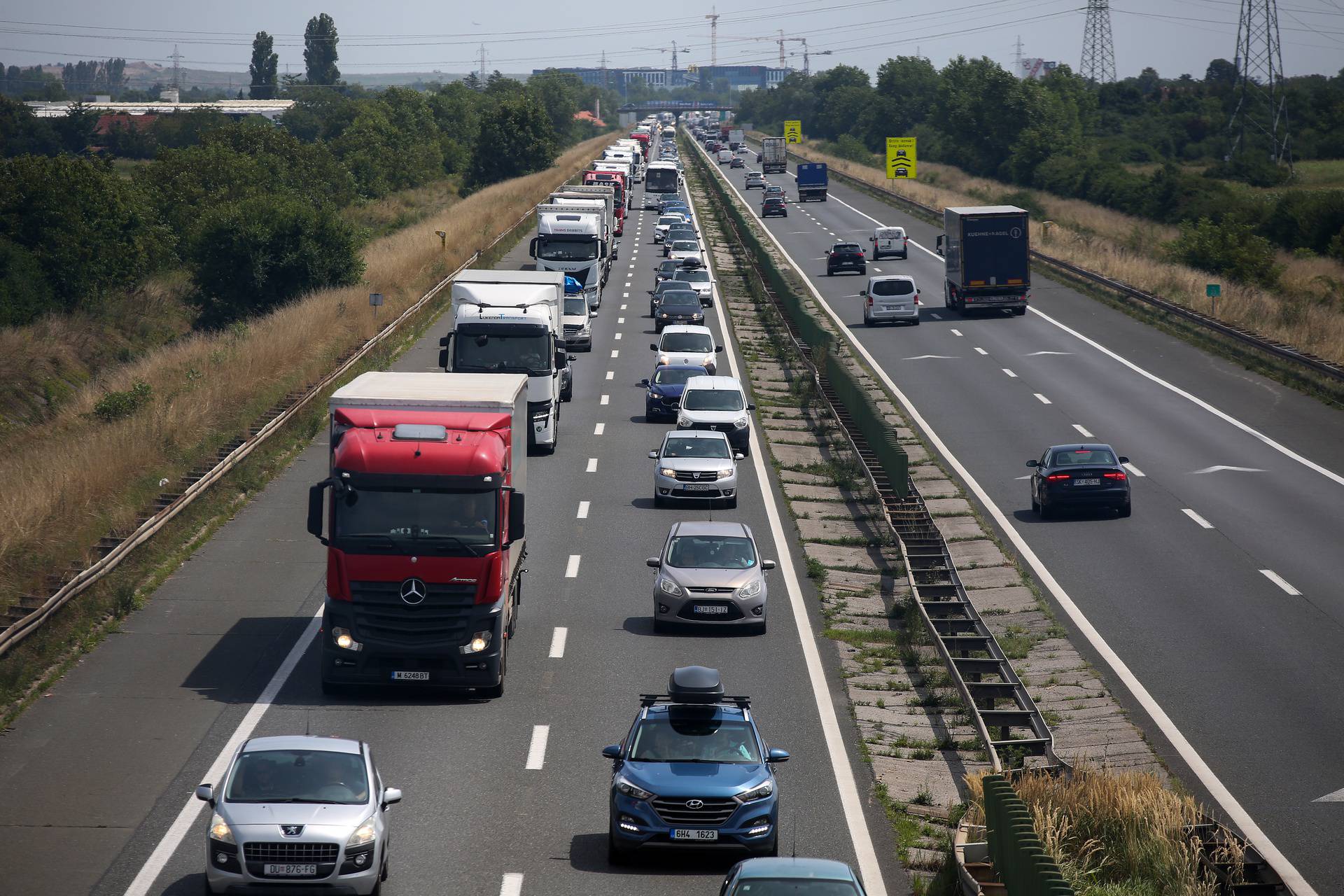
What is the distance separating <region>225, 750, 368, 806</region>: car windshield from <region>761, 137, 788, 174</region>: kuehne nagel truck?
129 m

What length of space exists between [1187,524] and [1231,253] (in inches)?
1734

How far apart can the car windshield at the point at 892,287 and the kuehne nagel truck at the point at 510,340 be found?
22.8 m

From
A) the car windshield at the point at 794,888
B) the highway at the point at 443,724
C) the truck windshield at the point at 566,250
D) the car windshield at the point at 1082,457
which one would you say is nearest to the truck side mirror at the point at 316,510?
the highway at the point at 443,724

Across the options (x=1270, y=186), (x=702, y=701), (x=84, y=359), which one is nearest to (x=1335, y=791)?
(x=702, y=701)

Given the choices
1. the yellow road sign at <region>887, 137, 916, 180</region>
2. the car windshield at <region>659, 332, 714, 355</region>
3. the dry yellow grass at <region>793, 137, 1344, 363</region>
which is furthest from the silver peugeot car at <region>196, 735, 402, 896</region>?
the yellow road sign at <region>887, 137, 916, 180</region>

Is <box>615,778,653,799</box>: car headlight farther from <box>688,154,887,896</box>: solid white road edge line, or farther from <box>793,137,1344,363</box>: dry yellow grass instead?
<box>793,137,1344,363</box>: dry yellow grass

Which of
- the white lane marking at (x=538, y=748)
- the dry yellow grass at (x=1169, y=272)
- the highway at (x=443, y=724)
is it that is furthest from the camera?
the dry yellow grass at (x=1169, y=272)

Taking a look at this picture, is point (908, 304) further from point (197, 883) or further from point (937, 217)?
point (197, 883)

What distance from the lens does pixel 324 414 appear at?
125ft

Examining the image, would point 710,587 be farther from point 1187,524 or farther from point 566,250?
point 566,250

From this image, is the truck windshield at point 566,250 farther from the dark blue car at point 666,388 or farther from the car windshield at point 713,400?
the car windshield at point 713,400

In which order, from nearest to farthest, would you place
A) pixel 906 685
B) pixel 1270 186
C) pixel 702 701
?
pixel 702 701
pixel 906 685
pixel 1270 186

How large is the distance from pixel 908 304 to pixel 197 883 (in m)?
45.8

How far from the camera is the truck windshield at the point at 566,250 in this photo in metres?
57.6
